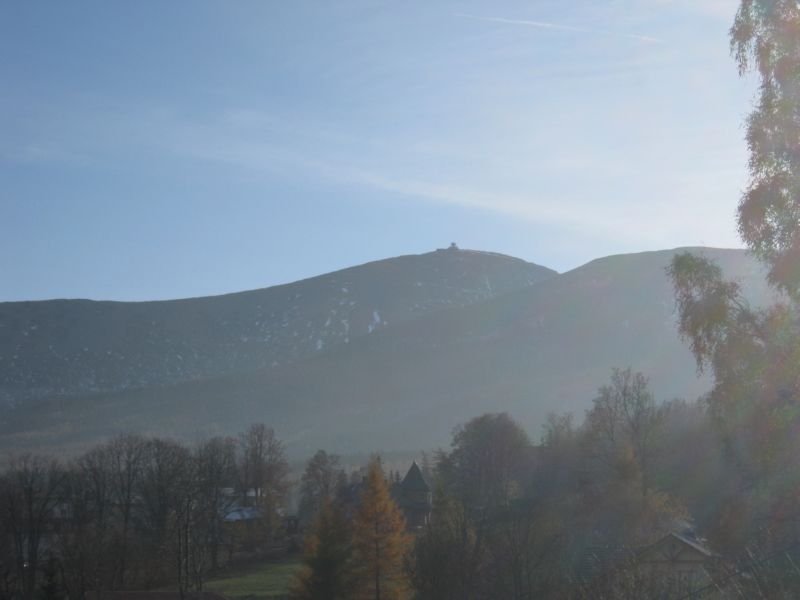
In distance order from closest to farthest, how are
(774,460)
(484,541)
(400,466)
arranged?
(774,460) < (484,541) < (400,466)

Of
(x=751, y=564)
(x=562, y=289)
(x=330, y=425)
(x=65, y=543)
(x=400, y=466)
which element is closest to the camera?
(x=751, y=564)

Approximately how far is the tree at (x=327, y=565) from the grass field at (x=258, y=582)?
5.94 m

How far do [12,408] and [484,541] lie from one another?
135 meters

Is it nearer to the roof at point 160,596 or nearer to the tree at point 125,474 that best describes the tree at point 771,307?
the roof at point 160,596

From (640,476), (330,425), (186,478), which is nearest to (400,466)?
(330,425)

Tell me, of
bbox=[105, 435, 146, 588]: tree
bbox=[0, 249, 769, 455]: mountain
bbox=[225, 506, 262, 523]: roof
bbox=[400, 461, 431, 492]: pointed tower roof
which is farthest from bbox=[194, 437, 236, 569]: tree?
bbox=[0, 249, 769, 455]: mountain

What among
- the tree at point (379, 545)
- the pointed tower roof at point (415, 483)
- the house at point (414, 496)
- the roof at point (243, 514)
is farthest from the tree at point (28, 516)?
the pointed tower roof at point (415, 483)

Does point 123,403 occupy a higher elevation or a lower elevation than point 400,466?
higher

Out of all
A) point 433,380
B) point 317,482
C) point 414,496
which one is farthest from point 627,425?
point 433,380

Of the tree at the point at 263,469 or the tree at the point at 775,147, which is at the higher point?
the tree at the point at 775,147

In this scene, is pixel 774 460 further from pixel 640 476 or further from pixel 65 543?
pixel 65 543

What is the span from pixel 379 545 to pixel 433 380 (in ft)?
397

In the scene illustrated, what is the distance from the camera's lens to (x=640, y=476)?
56.5 meters

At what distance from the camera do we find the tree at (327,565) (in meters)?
42.2
